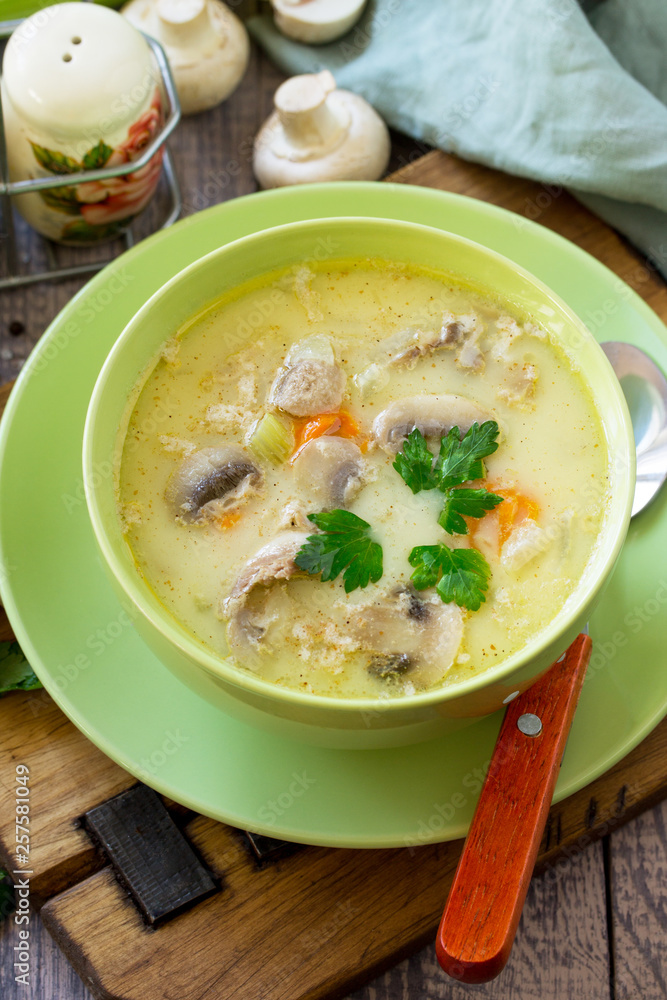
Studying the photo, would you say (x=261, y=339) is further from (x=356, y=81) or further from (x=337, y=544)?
(x=356, y=81)

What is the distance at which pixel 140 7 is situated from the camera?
275 cm

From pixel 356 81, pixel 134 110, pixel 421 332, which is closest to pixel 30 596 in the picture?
pixel 421 332

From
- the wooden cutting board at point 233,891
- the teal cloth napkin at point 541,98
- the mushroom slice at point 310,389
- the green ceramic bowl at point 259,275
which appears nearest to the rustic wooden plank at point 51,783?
the wooden cutting board at point 233,891

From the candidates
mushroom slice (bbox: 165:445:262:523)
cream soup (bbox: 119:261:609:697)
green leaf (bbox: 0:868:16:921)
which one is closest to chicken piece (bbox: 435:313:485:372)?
cream soup (bbox: 119:261:609:697)

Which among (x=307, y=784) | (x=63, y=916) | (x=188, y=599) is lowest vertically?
(x=63, y=916)

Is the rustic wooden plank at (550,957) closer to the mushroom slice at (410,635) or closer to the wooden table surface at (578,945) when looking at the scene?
the wooden table surface at (578,945)

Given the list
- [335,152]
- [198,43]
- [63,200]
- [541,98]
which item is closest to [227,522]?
[63,200]

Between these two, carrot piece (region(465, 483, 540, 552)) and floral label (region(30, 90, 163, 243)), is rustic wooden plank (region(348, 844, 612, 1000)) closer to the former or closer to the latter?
carrot piece (region(465, 483, 540, 552))

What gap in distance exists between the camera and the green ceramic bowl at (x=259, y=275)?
4.93 feet

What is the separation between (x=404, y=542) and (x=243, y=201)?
0.94 metres

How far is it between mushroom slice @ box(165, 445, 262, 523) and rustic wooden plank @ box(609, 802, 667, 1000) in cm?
125

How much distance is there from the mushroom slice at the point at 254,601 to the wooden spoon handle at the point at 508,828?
1.58 feet

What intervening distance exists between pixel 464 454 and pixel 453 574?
240 mm

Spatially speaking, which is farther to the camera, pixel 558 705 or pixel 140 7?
pixel 140 7
